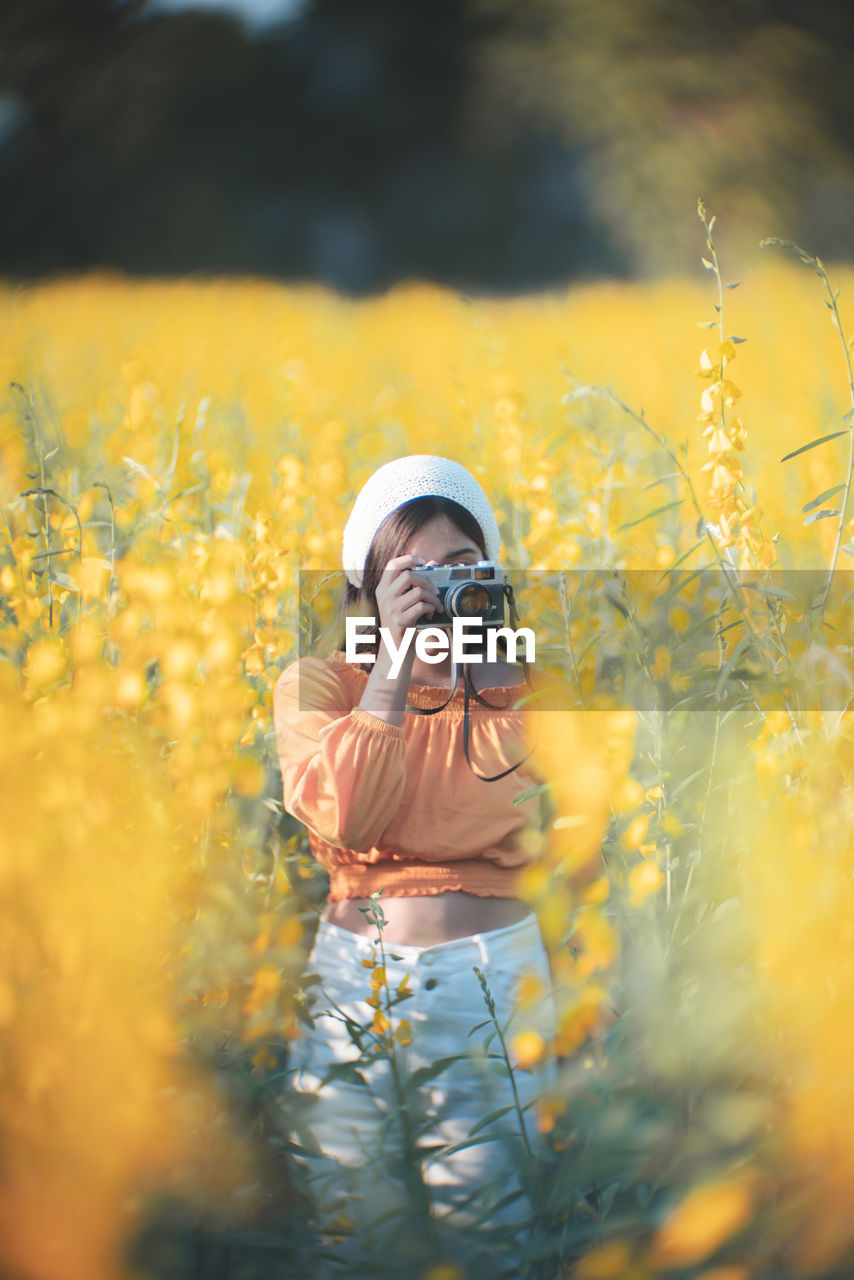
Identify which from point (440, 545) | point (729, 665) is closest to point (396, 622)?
point (440, 545)

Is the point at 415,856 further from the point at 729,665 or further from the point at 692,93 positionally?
the point at 692,93

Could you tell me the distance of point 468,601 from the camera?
0.96 metres

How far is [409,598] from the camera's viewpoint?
945 millimetres

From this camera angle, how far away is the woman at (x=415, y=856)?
31.5 inches

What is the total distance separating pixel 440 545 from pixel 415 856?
356mm

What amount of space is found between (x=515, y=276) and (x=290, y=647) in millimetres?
3692

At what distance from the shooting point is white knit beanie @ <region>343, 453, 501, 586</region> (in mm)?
1051

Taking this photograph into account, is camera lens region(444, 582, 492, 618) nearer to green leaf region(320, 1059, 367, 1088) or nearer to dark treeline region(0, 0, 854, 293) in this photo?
green leaf region(320, 1059, 367, 1088)

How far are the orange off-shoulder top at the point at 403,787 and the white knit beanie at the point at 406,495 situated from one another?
153 mm

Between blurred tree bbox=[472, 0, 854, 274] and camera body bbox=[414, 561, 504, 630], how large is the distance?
4.72 ft

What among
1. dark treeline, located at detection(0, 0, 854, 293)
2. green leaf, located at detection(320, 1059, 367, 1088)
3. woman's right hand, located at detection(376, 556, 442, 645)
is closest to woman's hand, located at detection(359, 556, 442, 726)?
woman's right hand, located at detection(376, 556, 442, 645)

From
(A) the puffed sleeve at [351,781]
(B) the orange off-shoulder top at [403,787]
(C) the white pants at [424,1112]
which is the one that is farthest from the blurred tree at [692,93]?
(C) the white pants at [424,1112]

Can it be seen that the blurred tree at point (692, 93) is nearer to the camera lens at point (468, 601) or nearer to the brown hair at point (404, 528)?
the brown hair at point (404, 528)

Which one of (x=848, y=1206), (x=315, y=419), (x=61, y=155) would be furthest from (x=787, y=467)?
(x=61, y=155)
